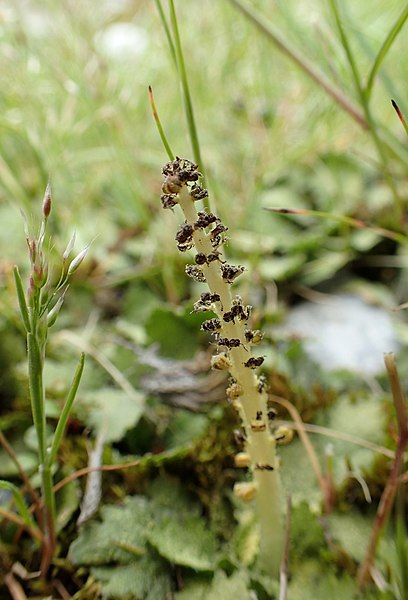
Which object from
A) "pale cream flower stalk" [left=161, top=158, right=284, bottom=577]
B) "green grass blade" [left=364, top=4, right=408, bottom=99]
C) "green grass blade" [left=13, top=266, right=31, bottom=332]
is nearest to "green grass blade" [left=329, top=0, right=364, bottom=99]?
"green grass blade" [left=364, top=4, right=408, bottom=99]

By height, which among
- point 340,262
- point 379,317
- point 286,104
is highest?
point 286,104

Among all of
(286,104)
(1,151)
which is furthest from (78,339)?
(286,104)

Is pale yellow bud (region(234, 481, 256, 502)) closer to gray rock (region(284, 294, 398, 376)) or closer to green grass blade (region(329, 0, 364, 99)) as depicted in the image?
gray rock (region(284, 294, 398, 376))

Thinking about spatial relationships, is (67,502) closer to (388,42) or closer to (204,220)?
(204,220)

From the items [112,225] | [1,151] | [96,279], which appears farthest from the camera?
[112,225]

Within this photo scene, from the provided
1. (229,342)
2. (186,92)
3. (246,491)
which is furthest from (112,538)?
(186,92)

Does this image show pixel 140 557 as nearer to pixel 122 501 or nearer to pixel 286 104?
pixel 122 501

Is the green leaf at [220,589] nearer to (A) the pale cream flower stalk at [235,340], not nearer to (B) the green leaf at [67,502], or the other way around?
(A) the pale cream flower stalk at [235,340]
